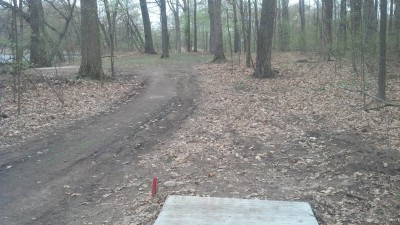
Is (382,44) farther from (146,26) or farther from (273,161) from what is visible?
(146,26)

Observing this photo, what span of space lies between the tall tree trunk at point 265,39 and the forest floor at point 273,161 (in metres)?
4.10

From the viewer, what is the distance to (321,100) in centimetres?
1152

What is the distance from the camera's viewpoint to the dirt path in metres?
5.03

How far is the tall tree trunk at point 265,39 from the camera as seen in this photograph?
49.5ft

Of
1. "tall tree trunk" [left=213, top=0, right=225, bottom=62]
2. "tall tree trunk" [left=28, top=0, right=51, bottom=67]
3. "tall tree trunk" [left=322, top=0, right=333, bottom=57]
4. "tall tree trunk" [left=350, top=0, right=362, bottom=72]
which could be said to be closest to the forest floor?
"tall tree trunk" [left=350, top=0, right=362, bottom=72]

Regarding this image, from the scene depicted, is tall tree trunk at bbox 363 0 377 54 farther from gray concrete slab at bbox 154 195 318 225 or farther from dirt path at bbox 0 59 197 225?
gray concrete slab at bbox 154 195 318 225

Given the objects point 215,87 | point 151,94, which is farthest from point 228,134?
point 215,87

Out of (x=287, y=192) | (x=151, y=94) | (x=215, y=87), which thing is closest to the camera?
(x=287, y=192)

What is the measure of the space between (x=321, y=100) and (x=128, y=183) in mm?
7478

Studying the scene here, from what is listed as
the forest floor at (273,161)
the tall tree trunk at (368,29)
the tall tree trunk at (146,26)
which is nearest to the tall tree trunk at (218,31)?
the tall tree trunk at (368,29)

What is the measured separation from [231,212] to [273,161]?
2292mm

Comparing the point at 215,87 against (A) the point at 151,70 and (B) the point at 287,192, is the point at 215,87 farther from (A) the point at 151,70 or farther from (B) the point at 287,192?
(B) the point at 287,192

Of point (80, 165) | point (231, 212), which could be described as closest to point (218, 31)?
point (80, 165)

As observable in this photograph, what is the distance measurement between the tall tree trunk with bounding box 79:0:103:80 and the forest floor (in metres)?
5.47
